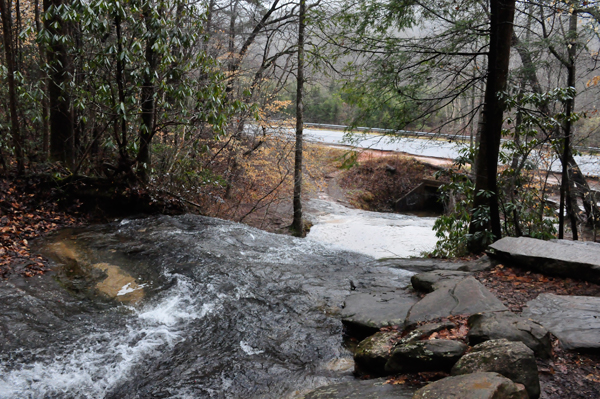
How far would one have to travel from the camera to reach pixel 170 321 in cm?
461

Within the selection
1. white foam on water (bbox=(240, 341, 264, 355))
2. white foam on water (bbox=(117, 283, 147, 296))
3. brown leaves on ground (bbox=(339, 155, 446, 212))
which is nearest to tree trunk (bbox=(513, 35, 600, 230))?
white foam on water (bbox=(240, 341, 264, 355))

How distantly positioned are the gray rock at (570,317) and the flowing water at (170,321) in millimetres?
1995

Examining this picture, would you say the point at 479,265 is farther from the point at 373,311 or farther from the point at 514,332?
the point at 514,332

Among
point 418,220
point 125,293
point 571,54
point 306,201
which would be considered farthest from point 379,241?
point 125,293

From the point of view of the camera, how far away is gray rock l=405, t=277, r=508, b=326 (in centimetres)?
391

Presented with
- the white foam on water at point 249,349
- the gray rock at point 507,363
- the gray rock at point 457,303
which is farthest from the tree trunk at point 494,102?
the white foam on water at point 249,349

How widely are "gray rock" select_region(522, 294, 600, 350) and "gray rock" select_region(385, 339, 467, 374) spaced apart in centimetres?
107

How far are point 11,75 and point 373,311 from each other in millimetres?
8392

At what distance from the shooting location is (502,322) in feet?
10.7

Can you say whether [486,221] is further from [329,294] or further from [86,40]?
[86,40]

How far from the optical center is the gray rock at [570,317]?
325 cm

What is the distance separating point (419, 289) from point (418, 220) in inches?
467

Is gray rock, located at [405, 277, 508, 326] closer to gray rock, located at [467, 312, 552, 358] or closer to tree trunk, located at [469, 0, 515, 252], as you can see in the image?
gray rock, located at [467, 312, 552, 358]

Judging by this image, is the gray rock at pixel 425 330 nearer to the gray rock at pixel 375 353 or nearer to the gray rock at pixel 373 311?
the gray rock at pixel 375 353
